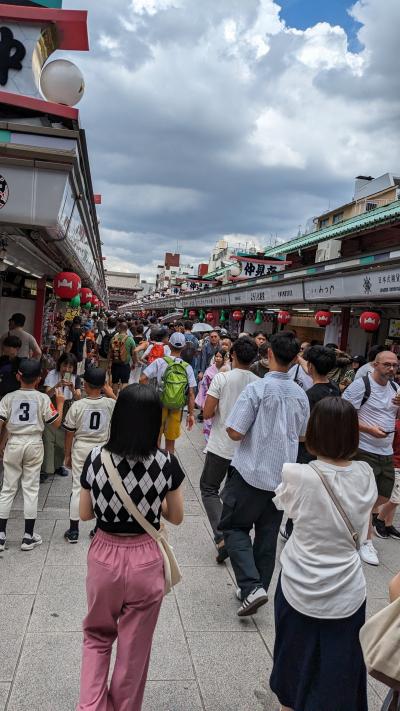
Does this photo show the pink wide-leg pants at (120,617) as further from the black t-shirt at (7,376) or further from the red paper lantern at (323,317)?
the red paper lantern at (323,317)

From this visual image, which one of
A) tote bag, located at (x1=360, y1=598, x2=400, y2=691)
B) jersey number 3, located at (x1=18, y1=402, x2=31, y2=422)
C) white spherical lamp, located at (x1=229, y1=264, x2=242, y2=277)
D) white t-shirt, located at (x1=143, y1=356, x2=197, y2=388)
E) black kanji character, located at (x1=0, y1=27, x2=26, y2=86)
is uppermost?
black kanji character, located at (x1=0, y1=27, x2=26, y2=86)

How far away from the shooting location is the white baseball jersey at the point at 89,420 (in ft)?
14.9

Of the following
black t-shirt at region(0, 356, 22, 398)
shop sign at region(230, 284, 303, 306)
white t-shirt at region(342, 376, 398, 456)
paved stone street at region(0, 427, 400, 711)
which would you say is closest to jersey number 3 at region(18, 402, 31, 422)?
paved stone street at region(0, 427, 400, 711)

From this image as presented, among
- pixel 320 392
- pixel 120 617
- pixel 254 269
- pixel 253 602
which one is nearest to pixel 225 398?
pixel 320 392

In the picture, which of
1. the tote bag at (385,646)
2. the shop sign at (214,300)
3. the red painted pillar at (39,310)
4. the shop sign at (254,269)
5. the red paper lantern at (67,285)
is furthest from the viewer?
the shop sign at (214,300)

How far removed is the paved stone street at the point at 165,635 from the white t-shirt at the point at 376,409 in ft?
3.81

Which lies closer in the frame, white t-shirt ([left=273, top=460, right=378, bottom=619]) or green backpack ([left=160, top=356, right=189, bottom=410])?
white t-shirt ([left=273, top=460, right=378, bottom=619])

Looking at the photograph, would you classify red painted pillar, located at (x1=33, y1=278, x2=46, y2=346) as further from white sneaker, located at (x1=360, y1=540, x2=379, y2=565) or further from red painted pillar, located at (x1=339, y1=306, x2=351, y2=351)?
white sneaker, located at (x1=360, y1=540, x2=379, y2=565)

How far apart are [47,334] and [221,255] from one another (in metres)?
55.8

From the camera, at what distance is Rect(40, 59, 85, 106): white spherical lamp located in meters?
5.55

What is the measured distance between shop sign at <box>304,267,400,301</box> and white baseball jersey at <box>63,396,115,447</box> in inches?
227

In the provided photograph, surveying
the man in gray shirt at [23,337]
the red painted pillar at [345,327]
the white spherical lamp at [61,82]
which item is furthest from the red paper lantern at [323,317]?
the white spherical lamp at [61,82]

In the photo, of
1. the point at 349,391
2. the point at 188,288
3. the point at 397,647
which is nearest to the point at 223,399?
the point at 349,391

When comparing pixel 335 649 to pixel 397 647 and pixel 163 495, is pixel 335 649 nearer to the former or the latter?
pixel 397 647
